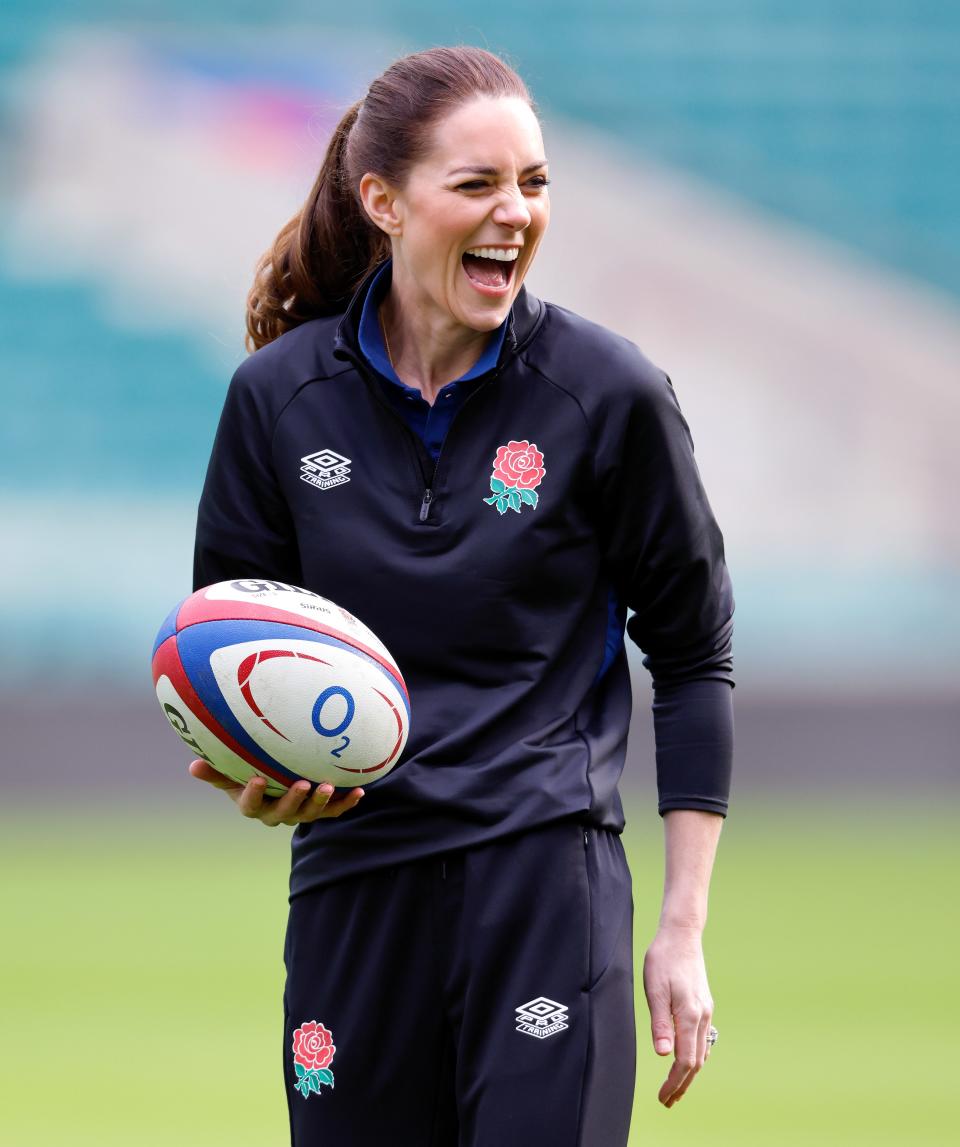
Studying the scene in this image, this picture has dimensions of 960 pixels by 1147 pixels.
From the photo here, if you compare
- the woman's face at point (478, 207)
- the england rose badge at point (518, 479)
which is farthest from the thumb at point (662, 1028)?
the woman's face at point (478, 207)

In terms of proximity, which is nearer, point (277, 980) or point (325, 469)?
point (325, 469)

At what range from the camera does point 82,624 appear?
50.4 ft

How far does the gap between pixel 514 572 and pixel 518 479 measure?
0.14 m

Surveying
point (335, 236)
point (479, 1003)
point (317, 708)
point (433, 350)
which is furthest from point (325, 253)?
point (479, 1003)

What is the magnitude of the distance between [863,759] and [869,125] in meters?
6.51

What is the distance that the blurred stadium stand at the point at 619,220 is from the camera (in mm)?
16531

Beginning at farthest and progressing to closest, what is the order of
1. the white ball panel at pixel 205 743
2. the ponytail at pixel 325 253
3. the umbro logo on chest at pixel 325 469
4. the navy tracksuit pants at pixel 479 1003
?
1. the ponytail at pixel 325 253
2. the umbro logo on chest at pixel 325 469
3. the white ball panel at pixel 205 743
4. the navy tracksuit pants at pixel 479 1003

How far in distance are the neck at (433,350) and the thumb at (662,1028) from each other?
1.01 m

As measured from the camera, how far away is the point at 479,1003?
287 cm

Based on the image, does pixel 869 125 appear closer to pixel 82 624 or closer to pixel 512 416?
pixel 82 624

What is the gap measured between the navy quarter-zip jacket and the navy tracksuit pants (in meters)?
0.07

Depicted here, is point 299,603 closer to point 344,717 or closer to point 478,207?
point 344,717

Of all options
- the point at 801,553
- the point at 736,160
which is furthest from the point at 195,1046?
the point at 736,160

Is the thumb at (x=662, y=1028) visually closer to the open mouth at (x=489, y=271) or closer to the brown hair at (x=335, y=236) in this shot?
the open mouth at (x=489, y=271)
